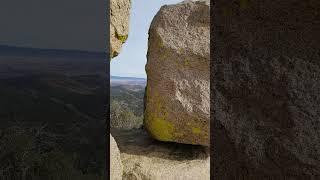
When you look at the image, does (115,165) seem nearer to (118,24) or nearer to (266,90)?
(118,24)

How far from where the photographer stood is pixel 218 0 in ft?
3.16

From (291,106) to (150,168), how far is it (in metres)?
4.19

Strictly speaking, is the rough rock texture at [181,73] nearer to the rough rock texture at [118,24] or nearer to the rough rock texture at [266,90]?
the rough rock texture at [118,24]

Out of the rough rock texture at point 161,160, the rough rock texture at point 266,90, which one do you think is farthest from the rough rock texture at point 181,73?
the rough rock texture at point 266,90

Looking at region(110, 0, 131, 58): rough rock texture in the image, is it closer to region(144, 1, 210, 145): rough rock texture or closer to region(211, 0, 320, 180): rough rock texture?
region(144, 1, 210, 145): rough rock texture

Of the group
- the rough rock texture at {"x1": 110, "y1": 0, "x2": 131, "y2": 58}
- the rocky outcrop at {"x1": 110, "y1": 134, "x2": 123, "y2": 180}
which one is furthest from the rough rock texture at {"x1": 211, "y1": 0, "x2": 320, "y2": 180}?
the rough rock texture at {"x1": 110, "y1": 0, "x2": 131, "y2": 58}

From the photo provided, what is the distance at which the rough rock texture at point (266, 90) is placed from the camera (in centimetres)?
79

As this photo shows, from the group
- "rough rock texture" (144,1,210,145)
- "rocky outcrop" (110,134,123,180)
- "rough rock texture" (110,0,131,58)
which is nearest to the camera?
"rocky outcrop" (110,134,123,180)

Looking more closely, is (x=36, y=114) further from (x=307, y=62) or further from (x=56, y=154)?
(x=307, y=62)

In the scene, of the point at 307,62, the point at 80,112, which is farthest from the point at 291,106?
the point at 80,112

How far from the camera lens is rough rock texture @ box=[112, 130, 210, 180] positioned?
4.90 meters

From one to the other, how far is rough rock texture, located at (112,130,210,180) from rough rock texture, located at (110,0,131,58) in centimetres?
115

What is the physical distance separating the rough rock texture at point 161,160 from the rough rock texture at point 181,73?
7.4 inches

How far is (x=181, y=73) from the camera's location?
5316 millimetres
